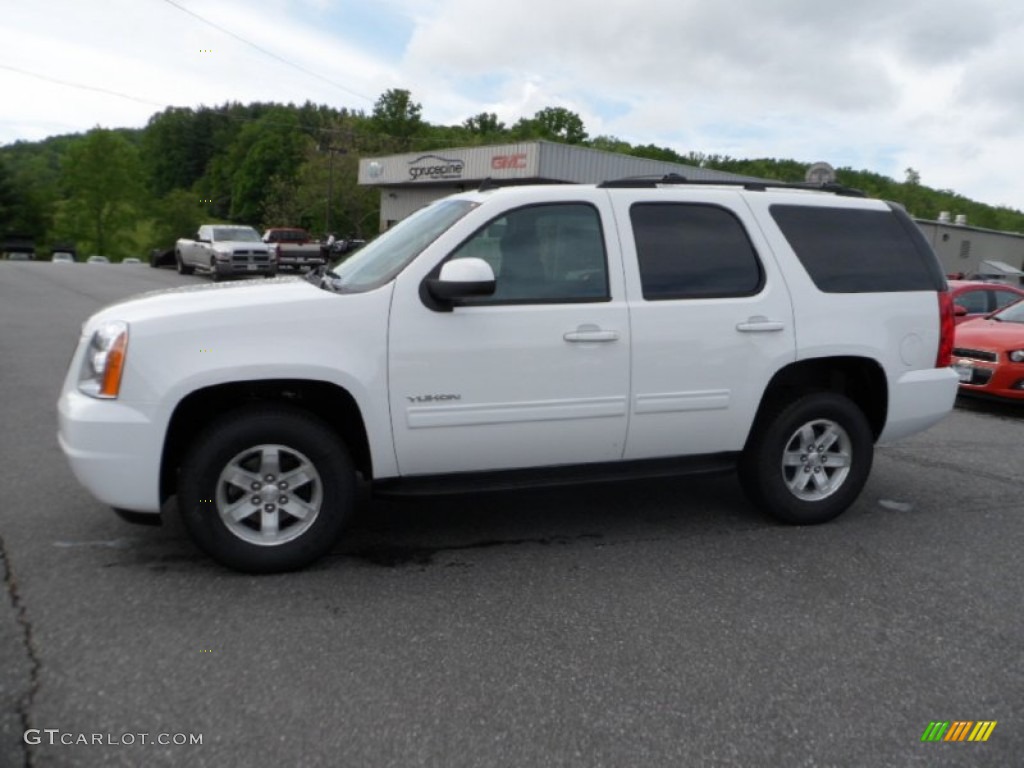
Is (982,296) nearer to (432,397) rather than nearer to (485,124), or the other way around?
(432,397)

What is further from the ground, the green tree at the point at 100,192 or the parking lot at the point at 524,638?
the green tree at the point at 100,192

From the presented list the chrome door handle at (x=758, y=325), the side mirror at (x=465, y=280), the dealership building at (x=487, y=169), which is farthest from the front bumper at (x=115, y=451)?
the dealership building at (x=487, y=169)

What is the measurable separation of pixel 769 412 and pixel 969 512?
1.71 meters

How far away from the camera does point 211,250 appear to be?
26500mm

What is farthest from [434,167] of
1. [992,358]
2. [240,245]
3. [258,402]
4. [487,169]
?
[258,402]

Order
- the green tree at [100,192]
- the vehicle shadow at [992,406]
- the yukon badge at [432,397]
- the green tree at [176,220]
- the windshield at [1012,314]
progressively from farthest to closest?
the green tree at [100,192], the green tree at [176,220], the windshield at [1012,314], the vehicle shadow at [992,406], the yukon badge at [432,397]

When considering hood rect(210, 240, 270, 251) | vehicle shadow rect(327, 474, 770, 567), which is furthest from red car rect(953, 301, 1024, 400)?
hood rect(210, 240, 270, 251)

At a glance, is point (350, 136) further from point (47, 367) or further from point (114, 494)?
point (114, 494)

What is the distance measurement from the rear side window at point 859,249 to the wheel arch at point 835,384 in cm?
45

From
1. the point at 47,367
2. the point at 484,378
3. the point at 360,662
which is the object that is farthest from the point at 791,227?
the point at 47,367

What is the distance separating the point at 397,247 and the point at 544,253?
2.70ft

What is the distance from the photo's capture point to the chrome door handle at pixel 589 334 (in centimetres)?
425

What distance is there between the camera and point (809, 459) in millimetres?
5035

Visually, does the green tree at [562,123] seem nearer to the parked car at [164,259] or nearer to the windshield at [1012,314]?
the parked car at [164,259]
